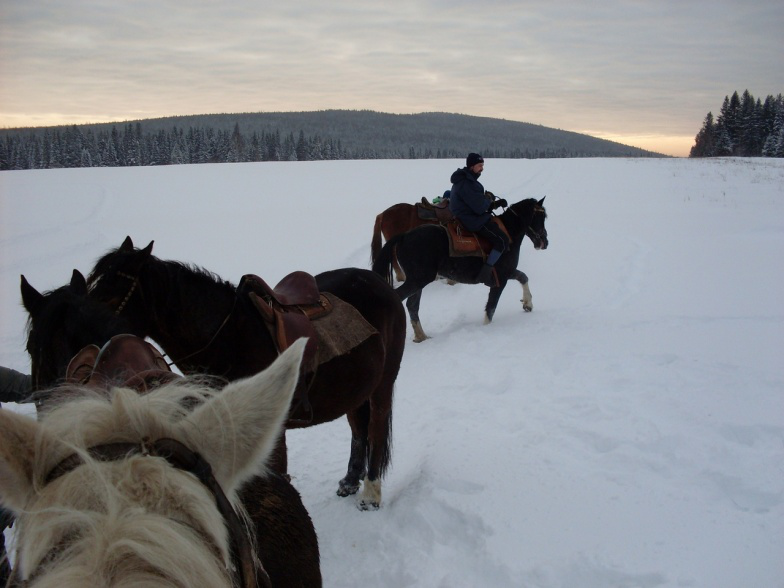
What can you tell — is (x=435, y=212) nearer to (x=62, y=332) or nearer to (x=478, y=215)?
(x=478, y=215)

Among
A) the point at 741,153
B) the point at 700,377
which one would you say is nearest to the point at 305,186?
the point at 700,377

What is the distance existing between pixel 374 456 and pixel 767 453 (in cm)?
305

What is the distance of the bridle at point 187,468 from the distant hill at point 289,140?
71747 mm

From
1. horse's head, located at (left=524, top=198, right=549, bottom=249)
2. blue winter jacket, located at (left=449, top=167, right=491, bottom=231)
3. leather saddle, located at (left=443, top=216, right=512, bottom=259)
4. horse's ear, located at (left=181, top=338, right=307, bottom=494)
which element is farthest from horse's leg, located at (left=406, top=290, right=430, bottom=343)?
horse's ear, located at (left=181, top=338, right=307, bottom=494)

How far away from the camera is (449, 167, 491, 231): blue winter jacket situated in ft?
25.1

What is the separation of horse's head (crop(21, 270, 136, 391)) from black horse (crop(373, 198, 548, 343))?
5.13 m

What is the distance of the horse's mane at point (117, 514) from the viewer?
2.51 ft

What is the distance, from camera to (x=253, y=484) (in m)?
1.81

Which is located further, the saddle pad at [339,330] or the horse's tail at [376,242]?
the horse's tail at [376,242]

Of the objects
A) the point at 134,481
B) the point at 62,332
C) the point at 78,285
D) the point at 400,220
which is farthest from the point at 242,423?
the point at 400,220

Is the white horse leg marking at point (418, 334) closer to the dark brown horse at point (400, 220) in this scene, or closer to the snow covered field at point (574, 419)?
the snow covered field at point (574, 419)

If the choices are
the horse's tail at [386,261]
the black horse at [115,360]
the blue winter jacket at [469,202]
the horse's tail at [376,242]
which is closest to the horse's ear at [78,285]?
the black horse at [115,360]

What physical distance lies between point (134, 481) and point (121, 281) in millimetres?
2112

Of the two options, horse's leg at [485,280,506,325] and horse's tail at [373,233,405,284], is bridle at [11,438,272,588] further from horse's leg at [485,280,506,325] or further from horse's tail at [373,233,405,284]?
horse's leg at [485,280,506,325]
